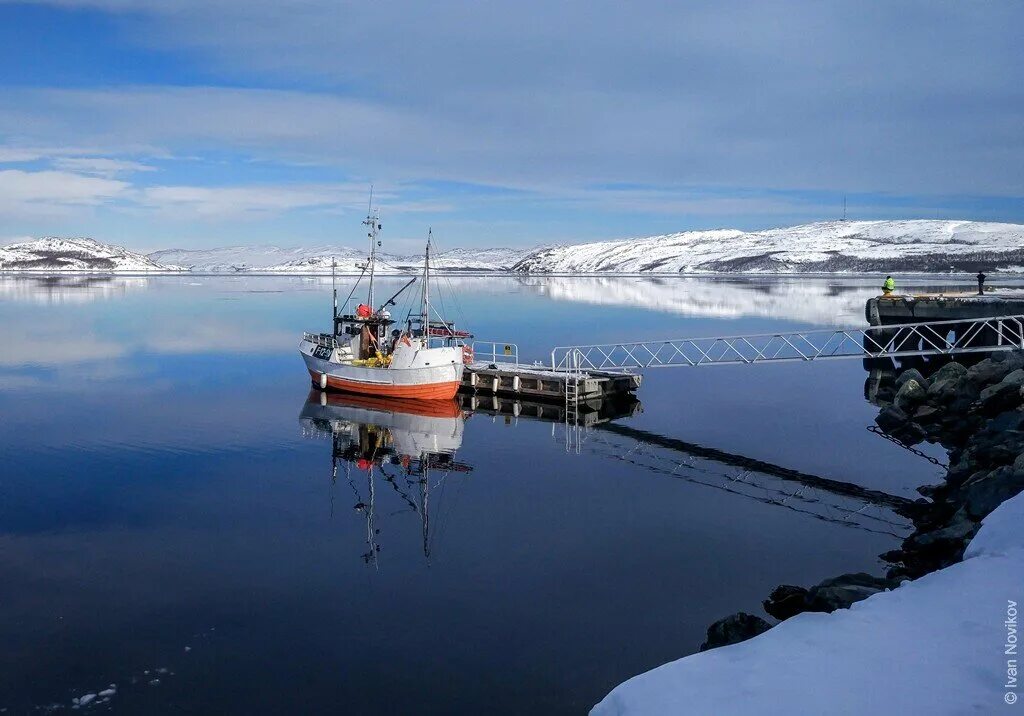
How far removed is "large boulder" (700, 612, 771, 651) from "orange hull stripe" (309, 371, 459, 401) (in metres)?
26.8

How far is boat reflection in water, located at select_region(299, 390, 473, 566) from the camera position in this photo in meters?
24.4

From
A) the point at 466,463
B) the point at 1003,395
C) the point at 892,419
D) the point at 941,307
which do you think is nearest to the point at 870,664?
the point at 466,463

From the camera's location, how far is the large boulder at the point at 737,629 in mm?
13102

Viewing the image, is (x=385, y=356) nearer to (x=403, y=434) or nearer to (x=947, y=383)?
(x=403, y=434)

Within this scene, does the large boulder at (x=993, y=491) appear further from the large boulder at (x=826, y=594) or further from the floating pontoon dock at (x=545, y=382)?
the floating pontoon dock at (x=545, y=382)

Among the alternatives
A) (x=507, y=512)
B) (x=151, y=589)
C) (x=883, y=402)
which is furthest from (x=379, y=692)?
(x=883, y=402)

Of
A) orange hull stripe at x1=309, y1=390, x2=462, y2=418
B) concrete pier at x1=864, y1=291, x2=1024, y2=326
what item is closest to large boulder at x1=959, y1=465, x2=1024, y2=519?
orange hull stripe at x1=309, y1=390, x2=462, y2=418

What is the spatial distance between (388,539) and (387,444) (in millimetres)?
11321

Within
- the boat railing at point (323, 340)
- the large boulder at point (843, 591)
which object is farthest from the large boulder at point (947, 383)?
the boat railing at point (323, 340)

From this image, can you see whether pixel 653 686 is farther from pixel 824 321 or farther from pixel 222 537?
pixel 824 321

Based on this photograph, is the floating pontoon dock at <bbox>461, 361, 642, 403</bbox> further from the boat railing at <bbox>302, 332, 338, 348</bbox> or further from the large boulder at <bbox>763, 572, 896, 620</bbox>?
the large boulder at <bbox>763, 572, 896, 620</bbox>

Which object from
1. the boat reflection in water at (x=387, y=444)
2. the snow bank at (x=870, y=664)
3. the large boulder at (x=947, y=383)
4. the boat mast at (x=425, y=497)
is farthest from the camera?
the large boulder at (x=947, y=383)

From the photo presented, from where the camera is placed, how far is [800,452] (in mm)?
29516

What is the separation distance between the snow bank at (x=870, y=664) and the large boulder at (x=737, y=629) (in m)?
1.14
